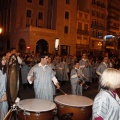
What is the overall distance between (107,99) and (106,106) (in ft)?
0.30

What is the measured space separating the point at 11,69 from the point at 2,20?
38.1m

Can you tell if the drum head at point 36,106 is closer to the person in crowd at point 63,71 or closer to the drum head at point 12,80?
the drum head at point 12,80

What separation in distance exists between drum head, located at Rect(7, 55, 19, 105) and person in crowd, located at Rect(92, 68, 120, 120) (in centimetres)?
120

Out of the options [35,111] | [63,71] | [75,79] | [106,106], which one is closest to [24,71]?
[63,71]

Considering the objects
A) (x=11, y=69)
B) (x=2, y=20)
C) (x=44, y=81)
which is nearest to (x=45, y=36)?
(x=2, y=20)

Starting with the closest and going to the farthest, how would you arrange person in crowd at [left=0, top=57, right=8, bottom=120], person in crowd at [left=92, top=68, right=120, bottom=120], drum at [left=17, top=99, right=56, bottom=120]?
person in crowd at [left=92, top=68, right=120, bottom=120] < drum at [left=17, top=99, right=56, bottom=120] < person in crowd at [left=0, top=57, right=8, bottom=120]

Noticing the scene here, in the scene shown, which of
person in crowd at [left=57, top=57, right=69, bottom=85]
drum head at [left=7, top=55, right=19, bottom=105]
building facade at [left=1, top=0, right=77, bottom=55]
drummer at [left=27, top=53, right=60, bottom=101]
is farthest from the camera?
building facade at [left=1, top=0, right=77, bottom=55]

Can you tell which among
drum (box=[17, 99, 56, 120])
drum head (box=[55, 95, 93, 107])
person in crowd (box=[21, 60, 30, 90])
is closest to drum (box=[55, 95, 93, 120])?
drum head (box=[55, 95, 93, 107])

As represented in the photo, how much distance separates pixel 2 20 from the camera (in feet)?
132

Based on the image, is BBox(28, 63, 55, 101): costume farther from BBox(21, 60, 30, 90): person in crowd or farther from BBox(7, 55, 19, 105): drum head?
BBox(21, 60, 30, 90): person in crowd

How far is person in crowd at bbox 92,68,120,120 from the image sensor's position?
3.13m

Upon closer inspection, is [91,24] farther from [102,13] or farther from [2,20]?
[2,20]

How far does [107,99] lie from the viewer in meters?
3.14

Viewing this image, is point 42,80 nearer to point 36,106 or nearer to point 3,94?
point 3,94
